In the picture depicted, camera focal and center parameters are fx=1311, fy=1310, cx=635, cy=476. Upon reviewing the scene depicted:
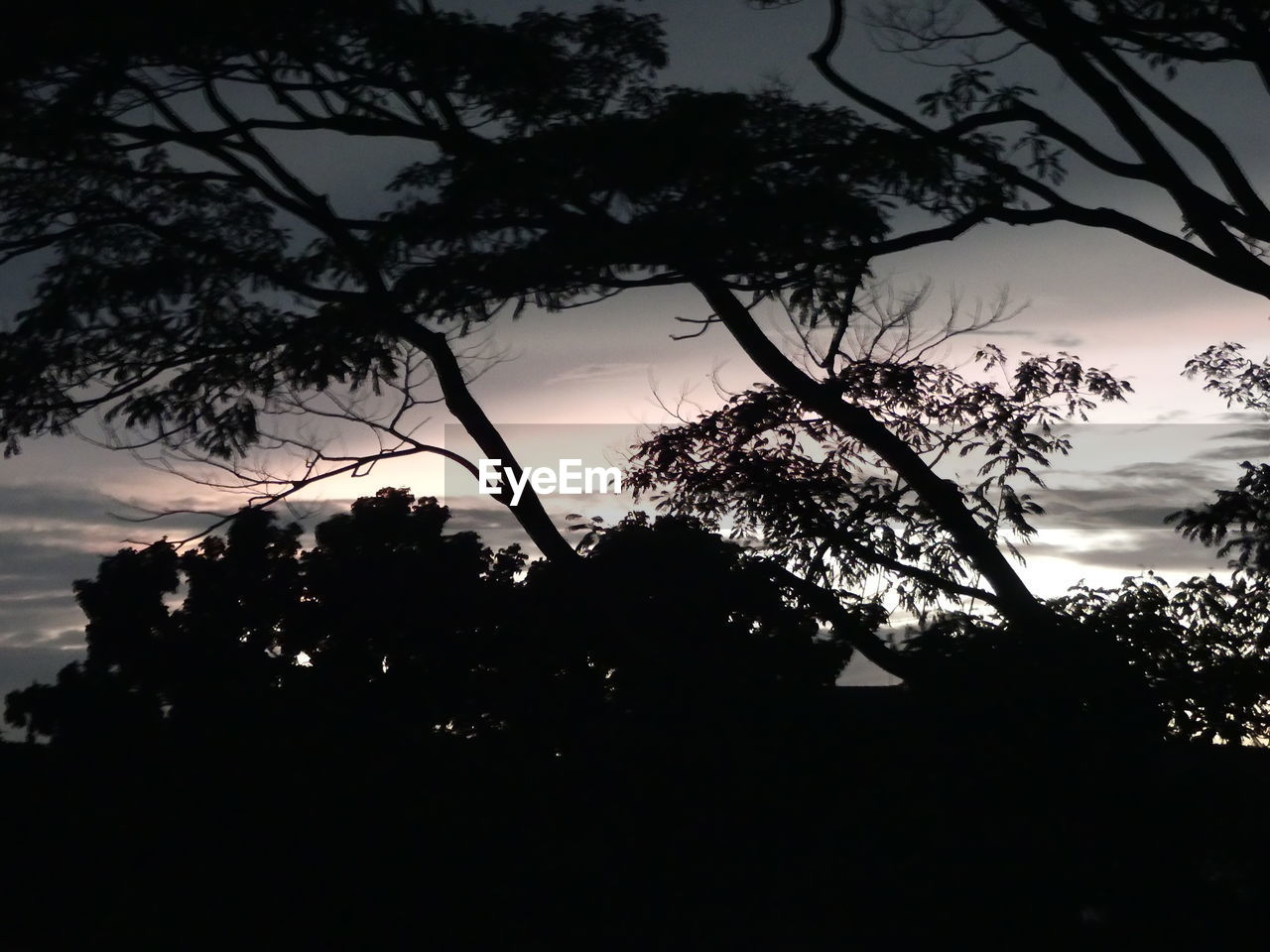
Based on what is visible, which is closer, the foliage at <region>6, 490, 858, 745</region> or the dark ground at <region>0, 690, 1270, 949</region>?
the dark ground at <region>0, 690, 1270, 949</region>

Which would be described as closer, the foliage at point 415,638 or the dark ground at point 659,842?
the dark ground at point 659,842

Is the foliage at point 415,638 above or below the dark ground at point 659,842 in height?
above

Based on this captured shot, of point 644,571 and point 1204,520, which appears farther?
point 1204,520

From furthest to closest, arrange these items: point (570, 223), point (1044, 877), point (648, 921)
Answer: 1. point (570, 223)
2. point (648, 921)
3. point (1044, 877)

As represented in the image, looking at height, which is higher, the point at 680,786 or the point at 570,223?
the point at 570,223

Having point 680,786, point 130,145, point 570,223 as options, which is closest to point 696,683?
point 680,786

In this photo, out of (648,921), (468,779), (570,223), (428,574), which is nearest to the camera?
(648,921)

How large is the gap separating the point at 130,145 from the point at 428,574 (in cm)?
631

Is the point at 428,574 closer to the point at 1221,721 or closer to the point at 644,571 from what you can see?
the point at 644,571

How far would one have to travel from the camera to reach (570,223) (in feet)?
38.9

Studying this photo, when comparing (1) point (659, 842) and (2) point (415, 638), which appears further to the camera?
(2) point (415, 638)

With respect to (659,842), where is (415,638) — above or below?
above

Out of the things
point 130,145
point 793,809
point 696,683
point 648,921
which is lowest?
point 648,921

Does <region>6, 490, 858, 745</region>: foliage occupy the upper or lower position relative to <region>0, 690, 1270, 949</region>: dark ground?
upper
